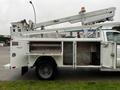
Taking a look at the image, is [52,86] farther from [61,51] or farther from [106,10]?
[106,10]

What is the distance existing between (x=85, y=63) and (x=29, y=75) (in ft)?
8.70

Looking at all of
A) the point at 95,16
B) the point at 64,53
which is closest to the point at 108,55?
the point at 64,53

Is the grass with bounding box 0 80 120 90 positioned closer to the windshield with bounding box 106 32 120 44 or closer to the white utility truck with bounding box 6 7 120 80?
the white utility truck with bounding box 6 7 120 80

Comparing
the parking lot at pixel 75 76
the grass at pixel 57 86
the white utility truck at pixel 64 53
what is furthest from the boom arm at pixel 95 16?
the grass at pixel 57 86

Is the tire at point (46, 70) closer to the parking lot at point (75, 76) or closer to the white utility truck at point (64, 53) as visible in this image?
the white utility truck at point (64, 53)

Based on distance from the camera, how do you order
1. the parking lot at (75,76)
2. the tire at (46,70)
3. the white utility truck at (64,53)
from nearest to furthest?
1. the white utility truck at (64,53)
2. the tire at (46,70)
3. the parking lot at (75,76)

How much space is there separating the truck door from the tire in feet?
6.33

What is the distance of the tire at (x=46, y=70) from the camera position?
9547mm

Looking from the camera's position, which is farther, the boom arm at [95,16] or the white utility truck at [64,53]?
the boom arm at [95,16]

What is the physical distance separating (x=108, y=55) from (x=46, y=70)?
2.46m

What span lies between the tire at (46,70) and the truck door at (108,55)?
1.93m

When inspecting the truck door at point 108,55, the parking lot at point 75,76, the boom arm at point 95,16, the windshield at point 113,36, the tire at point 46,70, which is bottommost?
the parking lot at point 75,76

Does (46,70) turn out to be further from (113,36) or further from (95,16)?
(95,16)

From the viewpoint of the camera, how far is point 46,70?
377 inches
